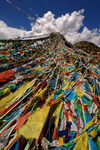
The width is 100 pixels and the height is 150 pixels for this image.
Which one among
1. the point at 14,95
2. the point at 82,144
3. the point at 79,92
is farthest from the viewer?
the point at 79,92

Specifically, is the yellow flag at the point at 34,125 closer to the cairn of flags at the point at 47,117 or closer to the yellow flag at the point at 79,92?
the cairn of flags at the point at 47,117

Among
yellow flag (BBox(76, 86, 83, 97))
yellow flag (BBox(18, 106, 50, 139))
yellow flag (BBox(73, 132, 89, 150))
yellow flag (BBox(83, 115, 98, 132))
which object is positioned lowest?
yellow flag (BBox(73, 132, 89, 150))

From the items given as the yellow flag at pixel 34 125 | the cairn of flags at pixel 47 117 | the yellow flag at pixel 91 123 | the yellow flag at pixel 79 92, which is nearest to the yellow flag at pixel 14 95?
the cairn of flags at pixel 47 117

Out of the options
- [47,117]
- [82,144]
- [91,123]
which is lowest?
[82,144]

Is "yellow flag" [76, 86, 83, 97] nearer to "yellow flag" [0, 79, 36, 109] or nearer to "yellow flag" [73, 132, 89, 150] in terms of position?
"yellow flag" [73, 132, 89, 150]

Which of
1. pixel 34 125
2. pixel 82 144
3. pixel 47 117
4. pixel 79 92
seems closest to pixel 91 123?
pixel 82 144

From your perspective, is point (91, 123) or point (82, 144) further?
point (91, 123)

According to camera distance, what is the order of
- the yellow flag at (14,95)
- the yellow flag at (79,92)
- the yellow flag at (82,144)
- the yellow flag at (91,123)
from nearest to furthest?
the yellow flag at (82,144)
the yellow flag at (91,123)
the yellow flag at (14,95)
the yellow flag at (79,92)

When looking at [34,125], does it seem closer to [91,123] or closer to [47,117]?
[47,117]

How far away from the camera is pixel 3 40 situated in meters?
7.24

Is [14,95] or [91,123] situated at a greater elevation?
[14,95]

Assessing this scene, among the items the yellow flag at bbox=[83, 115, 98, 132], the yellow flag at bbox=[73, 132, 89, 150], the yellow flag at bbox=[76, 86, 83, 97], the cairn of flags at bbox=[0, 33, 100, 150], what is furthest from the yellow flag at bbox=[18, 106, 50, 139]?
the yellow flag at bbox=[76, 86, 83, 97]

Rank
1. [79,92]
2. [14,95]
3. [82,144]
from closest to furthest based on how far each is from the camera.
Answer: [82,144]
[14,95]
[79,92]

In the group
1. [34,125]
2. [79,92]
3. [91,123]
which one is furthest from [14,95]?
[91,123]
